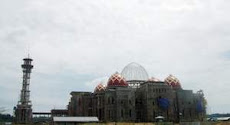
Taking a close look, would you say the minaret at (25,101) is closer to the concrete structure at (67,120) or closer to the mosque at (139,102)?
the mosque at (139,102)

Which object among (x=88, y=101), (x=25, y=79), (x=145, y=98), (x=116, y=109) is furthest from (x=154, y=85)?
(x=25, y=79)

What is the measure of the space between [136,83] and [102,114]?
60.6 feet

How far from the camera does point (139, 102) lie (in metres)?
96.1

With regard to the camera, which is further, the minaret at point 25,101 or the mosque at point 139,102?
the minaret at point 25,101

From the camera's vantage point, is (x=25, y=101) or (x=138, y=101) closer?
(x=138, y=101)

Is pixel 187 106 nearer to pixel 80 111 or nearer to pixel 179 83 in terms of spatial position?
pixel 179 83

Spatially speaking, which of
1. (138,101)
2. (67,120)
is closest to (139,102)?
(138,101)

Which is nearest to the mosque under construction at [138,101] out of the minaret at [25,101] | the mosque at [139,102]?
the mosque at [139,102]

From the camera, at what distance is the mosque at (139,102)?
3565 inches

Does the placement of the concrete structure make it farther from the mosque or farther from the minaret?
the minaret

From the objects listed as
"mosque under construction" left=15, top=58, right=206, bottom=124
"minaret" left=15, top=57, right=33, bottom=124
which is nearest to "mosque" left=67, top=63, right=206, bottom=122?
"mosque under construction" left=15, top=58, right=206, bottom=124

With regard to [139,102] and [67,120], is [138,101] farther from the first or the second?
[67,120]

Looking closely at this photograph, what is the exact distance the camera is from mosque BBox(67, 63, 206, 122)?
90562 millimetres

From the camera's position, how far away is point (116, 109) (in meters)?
90.2
